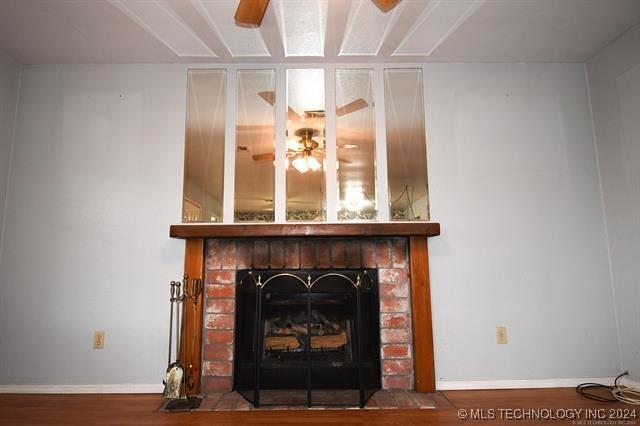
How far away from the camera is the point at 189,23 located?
2191 mm

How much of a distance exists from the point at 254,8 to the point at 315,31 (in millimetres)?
729

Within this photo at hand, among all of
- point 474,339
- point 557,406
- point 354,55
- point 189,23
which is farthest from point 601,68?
point 189,23

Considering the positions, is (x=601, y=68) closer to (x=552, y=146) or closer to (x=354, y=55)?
(x=552, y=146)

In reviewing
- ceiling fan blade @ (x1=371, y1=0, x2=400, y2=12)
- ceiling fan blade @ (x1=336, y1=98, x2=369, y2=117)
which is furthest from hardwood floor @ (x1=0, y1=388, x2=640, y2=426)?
ceiling fan blade @ (x1=371, y1=0, x2=400, y2=12)

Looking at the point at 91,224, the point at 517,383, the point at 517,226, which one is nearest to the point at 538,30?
the point at 517,226

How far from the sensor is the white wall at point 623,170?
7.57 ft

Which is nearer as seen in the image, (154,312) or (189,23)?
(189,23)

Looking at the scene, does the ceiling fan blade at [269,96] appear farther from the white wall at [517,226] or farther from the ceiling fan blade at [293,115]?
the white wall at [517,226]

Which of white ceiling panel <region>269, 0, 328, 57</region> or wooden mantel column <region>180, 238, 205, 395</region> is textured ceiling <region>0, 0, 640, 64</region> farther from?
wooden mantel column <region>180, 238, 205, 395</region>

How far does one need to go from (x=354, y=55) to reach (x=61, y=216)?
2.36 m

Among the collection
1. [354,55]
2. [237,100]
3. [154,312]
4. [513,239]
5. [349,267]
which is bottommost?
[154,312]

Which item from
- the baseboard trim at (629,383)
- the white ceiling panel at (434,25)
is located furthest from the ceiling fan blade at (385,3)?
the baseboard trim at (629,383)

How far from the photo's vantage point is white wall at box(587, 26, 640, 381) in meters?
2.31

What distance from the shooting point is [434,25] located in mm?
2238
